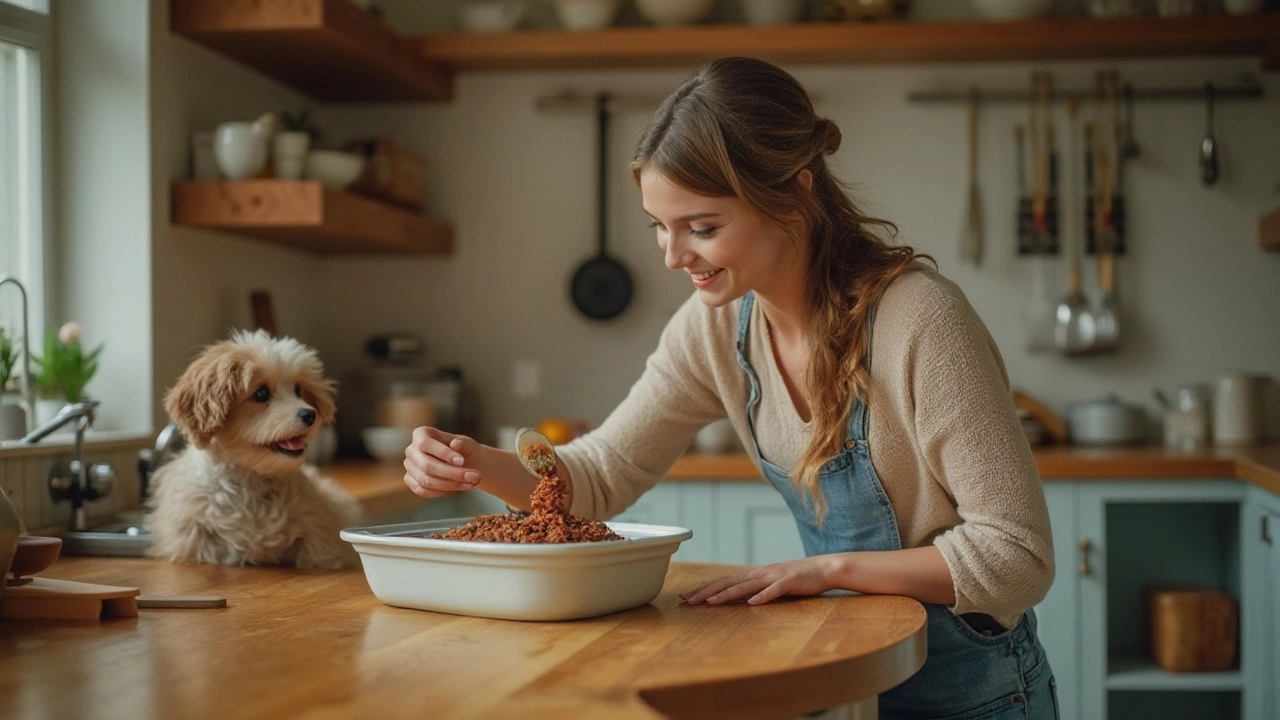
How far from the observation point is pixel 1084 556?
3105 millimetres

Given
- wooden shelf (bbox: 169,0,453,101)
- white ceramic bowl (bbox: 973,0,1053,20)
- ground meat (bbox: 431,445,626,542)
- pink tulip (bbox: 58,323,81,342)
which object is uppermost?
white ceramic bowl (bbox: 973,0,1053,20)

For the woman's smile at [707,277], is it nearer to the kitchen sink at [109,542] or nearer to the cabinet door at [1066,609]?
the kitchen sink at [109,542]

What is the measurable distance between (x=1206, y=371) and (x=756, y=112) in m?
2.56

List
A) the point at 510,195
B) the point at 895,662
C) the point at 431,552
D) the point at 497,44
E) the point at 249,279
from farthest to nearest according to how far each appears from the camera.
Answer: the point at 510,195 → the point at 497,44 → the point at 249,279 → the point at 431,552 → the point at 895,662

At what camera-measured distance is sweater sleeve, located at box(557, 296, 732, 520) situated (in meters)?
1.83

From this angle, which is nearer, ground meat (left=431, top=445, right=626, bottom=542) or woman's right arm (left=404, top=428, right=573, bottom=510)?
ground meat (left=431, top=445, right=626, bottom=542)

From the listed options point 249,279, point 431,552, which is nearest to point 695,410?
point 431,552

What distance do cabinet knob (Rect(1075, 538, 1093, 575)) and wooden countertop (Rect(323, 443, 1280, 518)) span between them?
0.50ft

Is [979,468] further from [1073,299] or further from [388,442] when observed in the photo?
[1073,299]

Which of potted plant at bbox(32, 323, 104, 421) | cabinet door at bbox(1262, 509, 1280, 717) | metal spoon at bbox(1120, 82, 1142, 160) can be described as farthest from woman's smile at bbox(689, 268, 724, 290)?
metal spoon at bbox(1120, 82, 1142, 160)

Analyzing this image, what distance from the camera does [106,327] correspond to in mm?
2770

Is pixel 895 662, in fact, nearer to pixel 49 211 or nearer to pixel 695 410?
pixel 695 410

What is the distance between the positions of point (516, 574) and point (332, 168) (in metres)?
2.02

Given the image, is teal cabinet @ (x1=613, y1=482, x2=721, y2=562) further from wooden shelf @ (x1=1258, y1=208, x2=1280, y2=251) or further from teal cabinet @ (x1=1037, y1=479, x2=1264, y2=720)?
wooden shelf @ (x1=1258, y1=208, x2=1280, y2=251)
